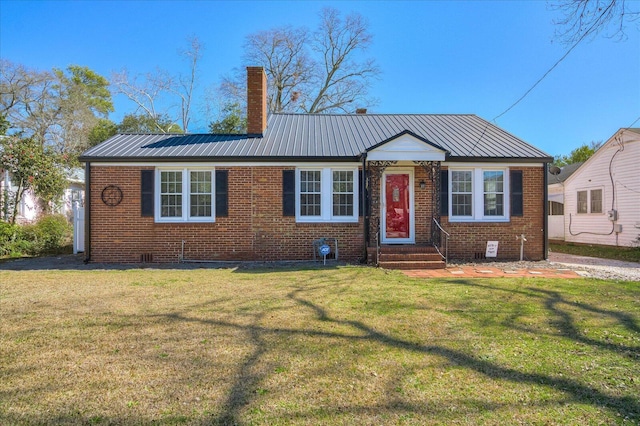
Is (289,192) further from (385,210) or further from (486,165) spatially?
(486,165)

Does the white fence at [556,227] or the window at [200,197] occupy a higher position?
the window at [200,197]

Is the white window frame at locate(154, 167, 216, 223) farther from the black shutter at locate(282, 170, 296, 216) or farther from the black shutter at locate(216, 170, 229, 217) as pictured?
the black shutter at locate(282, 170, 296, 216)

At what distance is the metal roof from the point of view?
1077 centimetres

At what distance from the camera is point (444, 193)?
11.1 metres

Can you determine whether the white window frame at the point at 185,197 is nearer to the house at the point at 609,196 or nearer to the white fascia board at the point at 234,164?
the white fascia board at the point at 234,164

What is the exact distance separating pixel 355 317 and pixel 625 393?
9.36ft

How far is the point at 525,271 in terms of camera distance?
9297mm

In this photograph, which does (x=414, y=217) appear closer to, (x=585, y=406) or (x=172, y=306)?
(x=172, y=306)

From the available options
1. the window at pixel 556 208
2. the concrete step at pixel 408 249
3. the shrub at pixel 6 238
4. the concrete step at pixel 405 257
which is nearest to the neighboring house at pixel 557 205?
the window at pixel 556 208

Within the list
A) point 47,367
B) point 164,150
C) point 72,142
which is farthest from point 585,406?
point 72,142

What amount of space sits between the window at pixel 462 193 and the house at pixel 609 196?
7.96 m

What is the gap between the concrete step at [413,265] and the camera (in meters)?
9.68

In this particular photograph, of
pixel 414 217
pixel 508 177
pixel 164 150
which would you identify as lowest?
pixel 414 217

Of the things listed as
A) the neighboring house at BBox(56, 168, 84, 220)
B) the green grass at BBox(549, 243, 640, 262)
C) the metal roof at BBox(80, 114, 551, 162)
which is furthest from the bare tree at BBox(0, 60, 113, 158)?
the green grass at BBox(549, 243, 640, 262)
